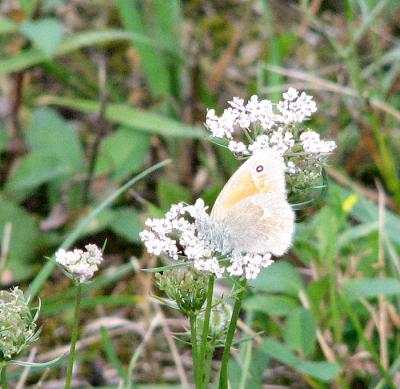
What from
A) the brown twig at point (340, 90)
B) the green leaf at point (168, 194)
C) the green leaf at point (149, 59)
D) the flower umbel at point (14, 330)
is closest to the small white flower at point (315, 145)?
the flower umbel at point (14, 330)

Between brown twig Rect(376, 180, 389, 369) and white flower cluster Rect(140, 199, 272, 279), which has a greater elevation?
brown twig Rect(376, 180, 389, 369)

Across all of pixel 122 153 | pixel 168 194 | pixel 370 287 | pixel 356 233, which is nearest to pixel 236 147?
pixel 370 287

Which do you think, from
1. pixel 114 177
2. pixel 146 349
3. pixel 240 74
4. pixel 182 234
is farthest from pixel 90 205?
pixel 182 234

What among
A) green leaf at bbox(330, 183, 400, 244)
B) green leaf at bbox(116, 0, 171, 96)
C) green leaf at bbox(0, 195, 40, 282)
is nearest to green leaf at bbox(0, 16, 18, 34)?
green leaf at bbox(116, 0, 171, 96)

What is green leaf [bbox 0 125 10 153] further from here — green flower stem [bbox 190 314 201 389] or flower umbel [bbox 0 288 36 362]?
green flower stem [bbox 190 314 201 389]

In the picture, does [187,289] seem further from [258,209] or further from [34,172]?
[34,172]

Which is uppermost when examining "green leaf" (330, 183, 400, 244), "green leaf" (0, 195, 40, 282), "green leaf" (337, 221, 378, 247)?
"green leaf" (0, 195, 40, 282)

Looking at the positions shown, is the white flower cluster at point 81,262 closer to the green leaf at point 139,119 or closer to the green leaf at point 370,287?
the green leaf at point 370,287
